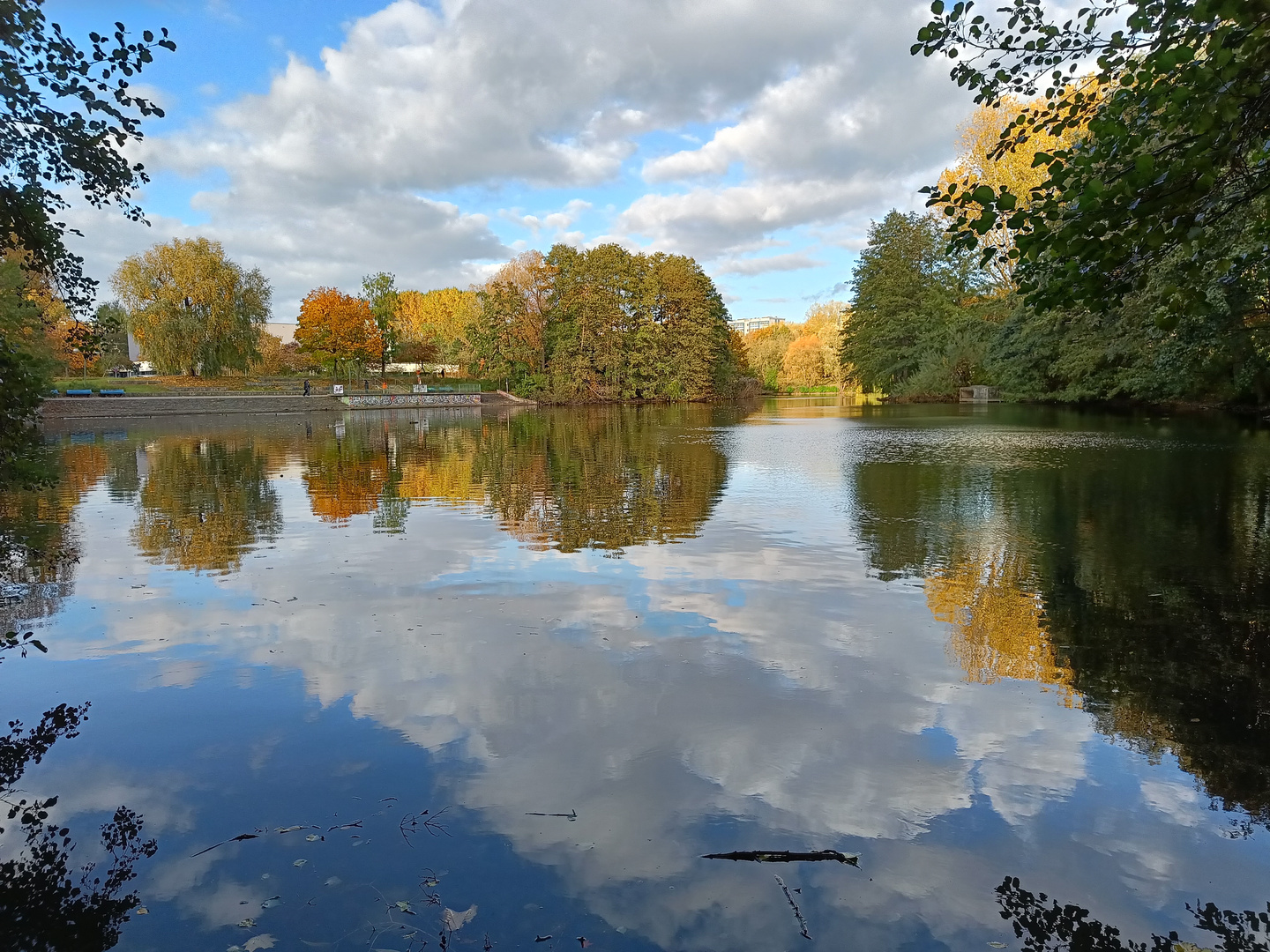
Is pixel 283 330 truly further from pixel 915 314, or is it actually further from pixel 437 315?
pixel 915 314

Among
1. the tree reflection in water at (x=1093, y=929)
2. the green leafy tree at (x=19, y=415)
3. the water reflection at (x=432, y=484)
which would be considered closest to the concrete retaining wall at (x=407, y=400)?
the water reflection at (x=432, y=484)

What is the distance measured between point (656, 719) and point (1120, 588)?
6.20 metres

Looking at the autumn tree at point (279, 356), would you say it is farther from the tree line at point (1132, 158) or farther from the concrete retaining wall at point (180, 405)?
the tree line at point (1132, 158)

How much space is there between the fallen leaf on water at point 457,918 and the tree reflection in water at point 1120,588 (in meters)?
4.05

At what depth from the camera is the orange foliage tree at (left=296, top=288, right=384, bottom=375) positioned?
7531 cm

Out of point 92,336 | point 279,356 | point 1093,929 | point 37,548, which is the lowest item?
point 1093,929

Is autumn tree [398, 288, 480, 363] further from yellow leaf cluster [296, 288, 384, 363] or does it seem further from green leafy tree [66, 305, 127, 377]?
green leafy tree [66, 305, 127, 377]

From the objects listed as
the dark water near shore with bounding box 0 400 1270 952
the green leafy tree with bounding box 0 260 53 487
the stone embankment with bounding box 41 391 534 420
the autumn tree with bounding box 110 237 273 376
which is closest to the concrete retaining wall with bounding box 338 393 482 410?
the stone embankment with bounding box 41 391 534 420

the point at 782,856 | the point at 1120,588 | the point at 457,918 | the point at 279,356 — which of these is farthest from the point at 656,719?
the point at 279,356

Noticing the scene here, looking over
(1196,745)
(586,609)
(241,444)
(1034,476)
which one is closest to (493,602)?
(586,609)

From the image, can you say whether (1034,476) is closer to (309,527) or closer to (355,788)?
(309,527)

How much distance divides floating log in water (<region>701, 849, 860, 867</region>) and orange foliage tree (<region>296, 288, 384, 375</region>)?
78.5 meters

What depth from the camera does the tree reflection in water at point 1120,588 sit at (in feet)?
17.8

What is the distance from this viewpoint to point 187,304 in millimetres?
61406
